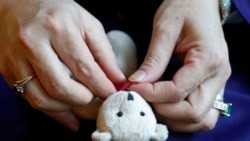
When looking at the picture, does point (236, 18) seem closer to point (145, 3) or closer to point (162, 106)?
point (145, 3)

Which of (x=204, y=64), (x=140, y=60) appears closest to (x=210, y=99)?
(x=204, y=64)

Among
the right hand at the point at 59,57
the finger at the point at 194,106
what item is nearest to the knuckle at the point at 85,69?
the right hand at the point at 59,57

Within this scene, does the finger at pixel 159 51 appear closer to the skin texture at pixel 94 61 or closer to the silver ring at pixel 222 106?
the skin texture at pixel 94 61

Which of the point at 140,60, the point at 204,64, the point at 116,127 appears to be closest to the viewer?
the point at 116,127

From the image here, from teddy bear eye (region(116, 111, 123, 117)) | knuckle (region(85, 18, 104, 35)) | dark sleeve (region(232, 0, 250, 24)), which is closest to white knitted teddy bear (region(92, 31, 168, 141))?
teddy bear eye (region(116, 111, 123, 117))

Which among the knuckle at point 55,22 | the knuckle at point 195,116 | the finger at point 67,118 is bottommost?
the knuckle at point 195,116

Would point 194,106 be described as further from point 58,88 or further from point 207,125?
point 58,88
